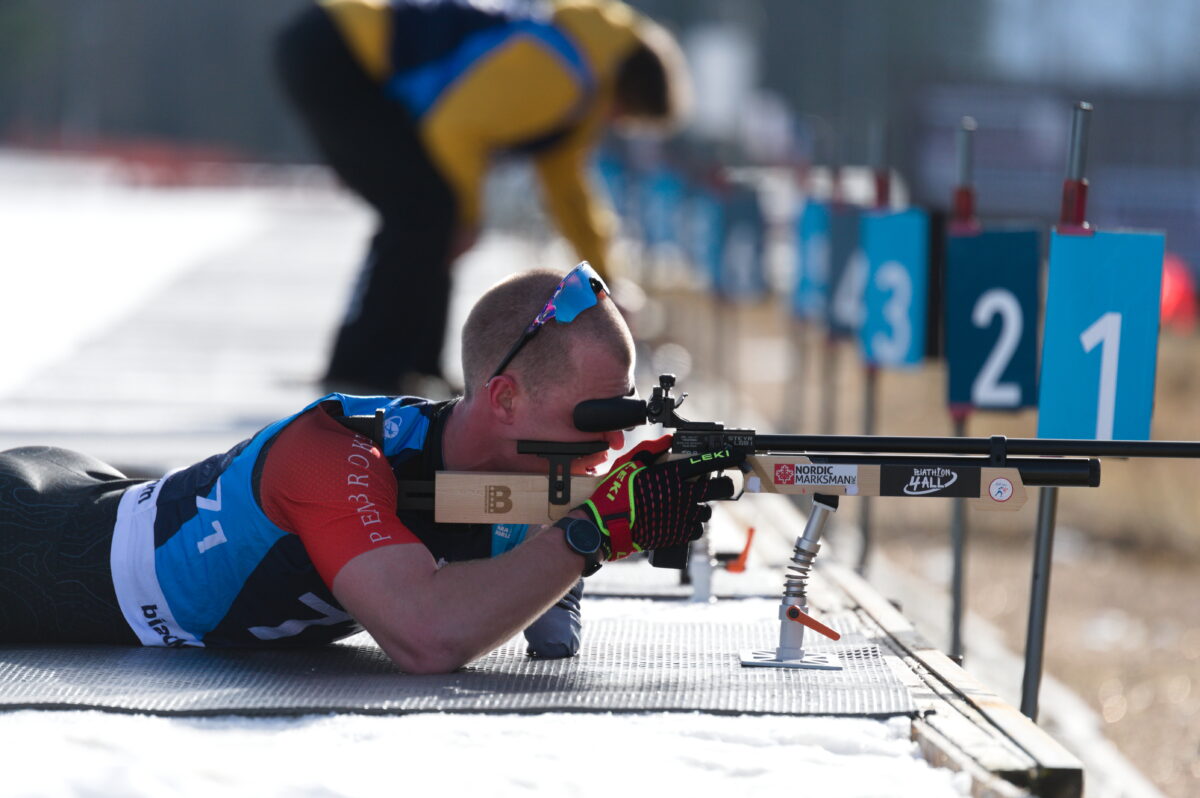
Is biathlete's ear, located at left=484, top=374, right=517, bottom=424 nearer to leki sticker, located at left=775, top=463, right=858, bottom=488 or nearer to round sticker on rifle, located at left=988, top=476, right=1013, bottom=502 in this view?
leki sticker, located at left=775, top=463, right=858, bottom=488

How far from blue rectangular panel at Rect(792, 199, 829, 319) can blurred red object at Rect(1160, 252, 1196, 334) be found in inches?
202

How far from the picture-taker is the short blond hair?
2896 millimetres

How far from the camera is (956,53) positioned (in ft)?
148

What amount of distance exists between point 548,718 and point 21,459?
1.22m

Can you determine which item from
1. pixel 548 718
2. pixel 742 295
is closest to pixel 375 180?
pixel 742 295

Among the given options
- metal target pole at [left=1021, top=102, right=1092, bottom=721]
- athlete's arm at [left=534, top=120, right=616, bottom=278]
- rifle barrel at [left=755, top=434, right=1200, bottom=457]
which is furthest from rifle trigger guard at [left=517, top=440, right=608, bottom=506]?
athlete's arm at [left=534, top=120, right=616, bottom=278]

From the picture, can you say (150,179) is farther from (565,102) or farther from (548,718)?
(548,718)

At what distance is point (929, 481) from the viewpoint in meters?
2.99

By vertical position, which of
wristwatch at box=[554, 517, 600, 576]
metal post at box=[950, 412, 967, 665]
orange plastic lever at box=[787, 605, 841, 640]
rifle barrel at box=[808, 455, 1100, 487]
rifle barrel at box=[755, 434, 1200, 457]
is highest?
rifle barrel at box=[755, 434, 1200, 457]

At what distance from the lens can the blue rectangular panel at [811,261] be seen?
24.2ft

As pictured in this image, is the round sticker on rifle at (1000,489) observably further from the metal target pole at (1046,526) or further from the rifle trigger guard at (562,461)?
the rifle trigger guard at (562,461)

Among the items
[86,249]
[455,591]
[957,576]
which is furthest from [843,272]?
[86,249]

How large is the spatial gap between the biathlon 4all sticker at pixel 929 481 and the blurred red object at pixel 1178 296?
9.56m

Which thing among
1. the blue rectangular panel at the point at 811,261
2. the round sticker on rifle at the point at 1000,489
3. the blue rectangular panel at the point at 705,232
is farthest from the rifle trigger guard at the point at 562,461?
the blue rectangular panel at the point at 705,232
